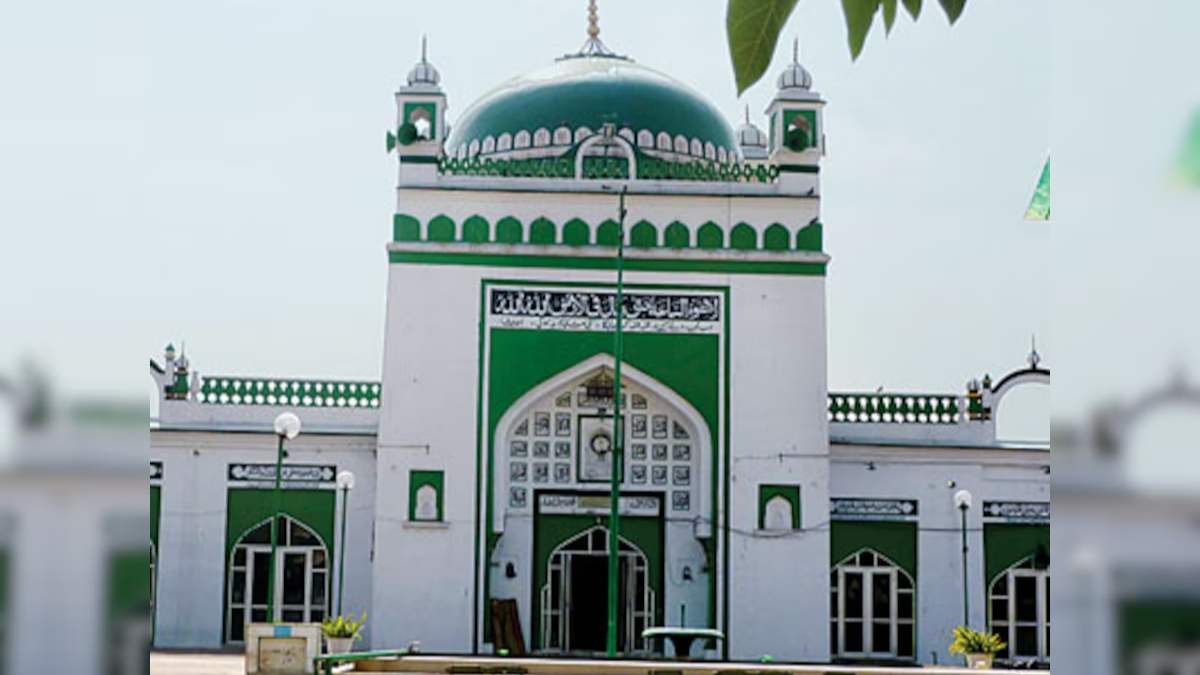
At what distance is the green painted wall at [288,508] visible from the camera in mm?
15062

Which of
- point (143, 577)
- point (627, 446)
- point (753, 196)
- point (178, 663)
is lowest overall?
point (178, 663)

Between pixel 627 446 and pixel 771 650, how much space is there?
230cm

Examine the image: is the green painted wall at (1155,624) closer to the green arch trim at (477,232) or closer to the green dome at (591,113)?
the green arch trim at (477,232)

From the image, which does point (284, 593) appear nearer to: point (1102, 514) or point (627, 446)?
point (627, 446)

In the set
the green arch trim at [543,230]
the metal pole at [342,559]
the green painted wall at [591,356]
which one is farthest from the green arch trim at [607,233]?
the metal pole at [342,559]

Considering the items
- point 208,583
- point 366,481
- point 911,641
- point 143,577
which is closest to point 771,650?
point 911,641

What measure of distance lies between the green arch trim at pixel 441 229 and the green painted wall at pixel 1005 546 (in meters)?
5.90

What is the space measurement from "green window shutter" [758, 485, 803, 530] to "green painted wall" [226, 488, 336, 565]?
13.3 ft

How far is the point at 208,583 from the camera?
14.9 m

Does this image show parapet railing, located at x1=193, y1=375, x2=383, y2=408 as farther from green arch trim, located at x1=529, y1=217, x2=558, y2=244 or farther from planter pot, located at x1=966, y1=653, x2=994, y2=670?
planter pot, located at x1=966, y1=653, x2=994, y2=670

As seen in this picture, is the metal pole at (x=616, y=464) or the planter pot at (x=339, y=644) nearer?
the planter pot at (x=339, y=644)

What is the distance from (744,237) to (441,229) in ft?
9.40

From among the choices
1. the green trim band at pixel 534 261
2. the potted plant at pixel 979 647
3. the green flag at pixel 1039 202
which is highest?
the green trim band at pixel 534 261

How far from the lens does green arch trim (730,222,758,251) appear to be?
15000 mm
